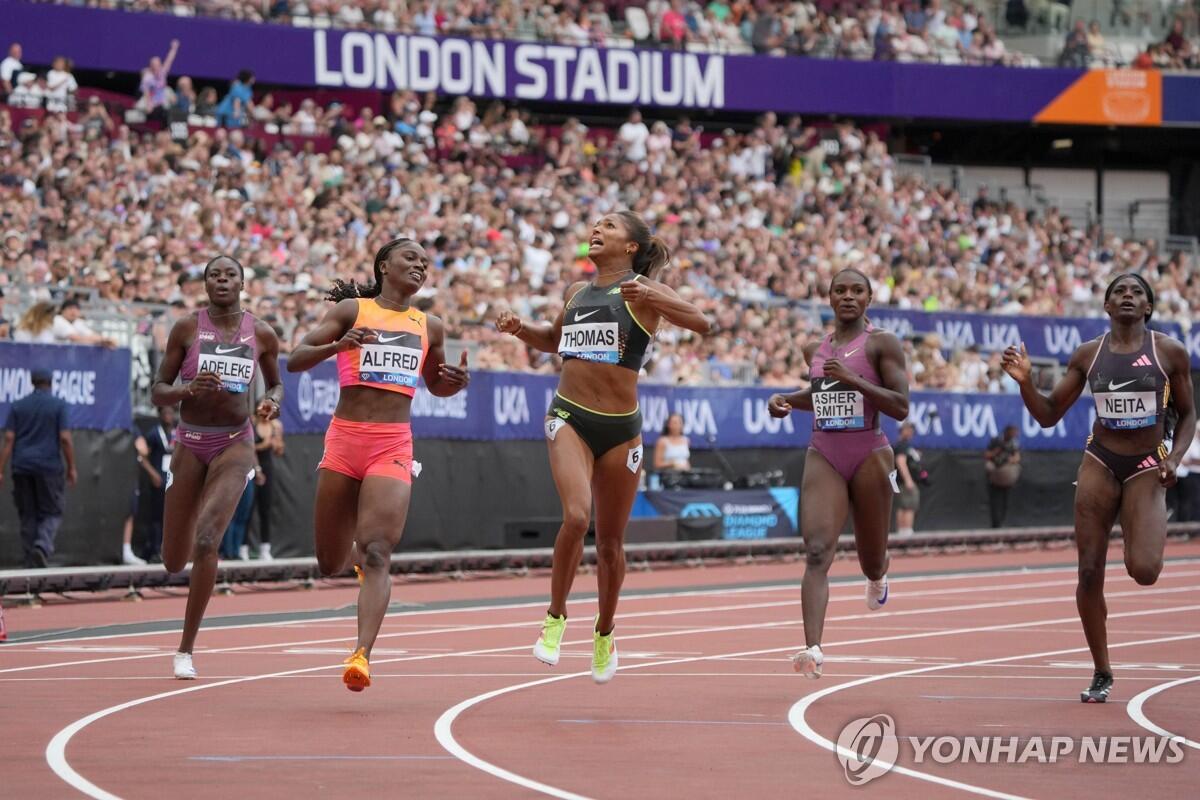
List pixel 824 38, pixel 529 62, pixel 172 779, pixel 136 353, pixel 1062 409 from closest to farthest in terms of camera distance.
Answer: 1. pixel 172 779
2. pixel 1062 409
3. pixel 136 353
4. pixel 529 62
5. pixel 824 38

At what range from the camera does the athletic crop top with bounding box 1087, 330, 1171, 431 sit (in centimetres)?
1116

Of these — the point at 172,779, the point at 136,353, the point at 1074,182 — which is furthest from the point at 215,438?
the point at 1074,182

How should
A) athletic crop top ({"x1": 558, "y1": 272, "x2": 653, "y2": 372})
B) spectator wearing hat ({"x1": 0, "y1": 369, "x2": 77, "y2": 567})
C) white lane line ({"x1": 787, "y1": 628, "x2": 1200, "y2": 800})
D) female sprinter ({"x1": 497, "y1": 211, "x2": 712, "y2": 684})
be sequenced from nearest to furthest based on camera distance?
white lane line ({"x1": 787, "y1": 628, "x2": 1200, "y2": 800}) → female sprinter ({"x1": 497, "y1": 211, "x2": 712, "y2": 684}) → athletic crop top ({"x1": 558, "y1": 272, "x2": 653, "y2": 372}) → spectator wearing hat ({"x1": 0, "y1": 369, "x2": 77, "y2": 567})

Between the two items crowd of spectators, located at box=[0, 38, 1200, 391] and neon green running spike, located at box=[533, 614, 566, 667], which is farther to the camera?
crowd of spectators, located at box=[0, 38, 1200, 391]

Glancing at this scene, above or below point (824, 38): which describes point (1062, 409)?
below

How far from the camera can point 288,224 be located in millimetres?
27969

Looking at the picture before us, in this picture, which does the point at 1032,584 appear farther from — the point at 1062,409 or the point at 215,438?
the point at 215,438

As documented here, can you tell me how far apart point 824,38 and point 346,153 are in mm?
15329

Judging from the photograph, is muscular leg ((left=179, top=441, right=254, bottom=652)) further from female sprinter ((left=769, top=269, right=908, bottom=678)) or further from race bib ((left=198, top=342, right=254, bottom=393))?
female sprinter ((left=769, top=269, right=908, bottom=678))

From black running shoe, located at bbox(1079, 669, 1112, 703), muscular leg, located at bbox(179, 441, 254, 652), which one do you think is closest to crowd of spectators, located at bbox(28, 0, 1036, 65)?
muscular leg, located at bbox(179, 441, 254, 652)

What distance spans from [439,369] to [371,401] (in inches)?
19.9

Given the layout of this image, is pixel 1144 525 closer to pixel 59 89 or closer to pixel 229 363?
pixel 229 363

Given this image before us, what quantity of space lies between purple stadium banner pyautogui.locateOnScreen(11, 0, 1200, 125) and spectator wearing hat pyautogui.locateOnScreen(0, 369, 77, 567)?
15.3 meters

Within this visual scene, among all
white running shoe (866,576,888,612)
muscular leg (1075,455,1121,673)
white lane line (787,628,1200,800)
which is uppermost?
muscular leg (1075,455,1121,673)
